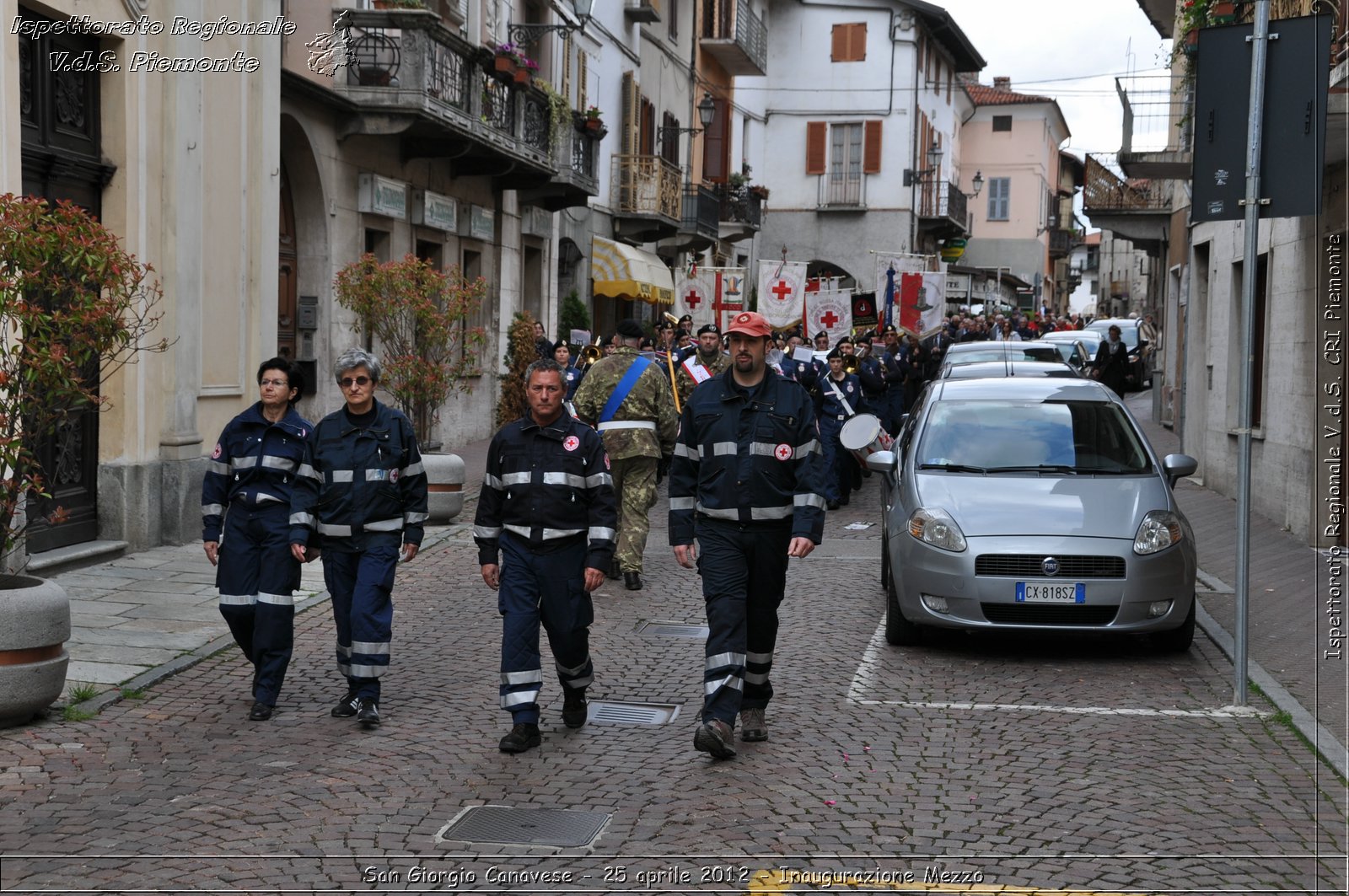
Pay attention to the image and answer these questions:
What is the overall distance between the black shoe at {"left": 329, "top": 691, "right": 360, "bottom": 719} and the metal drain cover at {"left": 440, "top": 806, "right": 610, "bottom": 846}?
1.65 m

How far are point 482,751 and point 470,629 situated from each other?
3.03 meters

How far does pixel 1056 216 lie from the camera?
82500mm

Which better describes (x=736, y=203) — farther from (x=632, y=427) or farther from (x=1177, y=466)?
(x=1177, y=466)

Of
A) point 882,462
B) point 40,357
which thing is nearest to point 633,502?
point 882,462

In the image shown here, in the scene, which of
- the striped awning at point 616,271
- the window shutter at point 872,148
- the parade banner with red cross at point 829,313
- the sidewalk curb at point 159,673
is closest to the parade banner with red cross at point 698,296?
the parade banner with red cross at point 829,313

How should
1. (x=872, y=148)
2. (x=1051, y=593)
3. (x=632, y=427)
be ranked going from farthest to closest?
1. (x=872, y=148)
2. (x=632, y=427)
3. (x=1051, y=593)

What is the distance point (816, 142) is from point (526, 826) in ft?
143

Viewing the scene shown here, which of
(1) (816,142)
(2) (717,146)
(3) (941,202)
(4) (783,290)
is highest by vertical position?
(1) (816,142)

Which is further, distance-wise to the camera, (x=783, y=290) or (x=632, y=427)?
(x=783, y=290)

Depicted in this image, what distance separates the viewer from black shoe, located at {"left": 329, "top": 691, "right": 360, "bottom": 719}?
23.7 ft

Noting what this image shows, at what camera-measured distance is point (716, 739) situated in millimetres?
6363

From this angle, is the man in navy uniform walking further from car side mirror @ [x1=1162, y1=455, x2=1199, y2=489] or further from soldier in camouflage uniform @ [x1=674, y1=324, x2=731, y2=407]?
soldier in camouflage uniform @ [x1=674, y1=324, x2=731, y2=407]

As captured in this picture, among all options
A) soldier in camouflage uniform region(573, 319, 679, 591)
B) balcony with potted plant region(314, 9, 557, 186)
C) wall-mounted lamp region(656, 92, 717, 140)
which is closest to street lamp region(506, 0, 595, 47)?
balcony with potted plant region(314, 9, 557, 186)

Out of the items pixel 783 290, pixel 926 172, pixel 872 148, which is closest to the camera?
pixel 783 290
